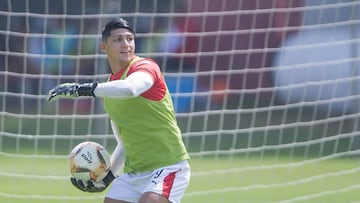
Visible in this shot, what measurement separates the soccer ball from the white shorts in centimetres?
12

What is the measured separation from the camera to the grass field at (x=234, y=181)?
8867 mm

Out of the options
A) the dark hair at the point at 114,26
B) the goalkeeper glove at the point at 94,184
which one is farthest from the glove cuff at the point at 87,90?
the goalkeeper glove at the point at 94,184

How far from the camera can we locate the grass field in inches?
349

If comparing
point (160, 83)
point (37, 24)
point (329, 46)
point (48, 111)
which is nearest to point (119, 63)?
point (160, 83)

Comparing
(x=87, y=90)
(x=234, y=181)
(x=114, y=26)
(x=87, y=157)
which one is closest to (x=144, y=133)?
(x=87, y=157)

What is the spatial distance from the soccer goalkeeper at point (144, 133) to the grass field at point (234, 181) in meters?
3.02

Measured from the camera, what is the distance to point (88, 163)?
5.82m

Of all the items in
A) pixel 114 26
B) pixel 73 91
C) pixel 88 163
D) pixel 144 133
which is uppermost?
pixel 114 26

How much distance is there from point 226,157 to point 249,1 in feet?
4.54

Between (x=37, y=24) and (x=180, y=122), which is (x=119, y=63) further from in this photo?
(x=37, y=24)

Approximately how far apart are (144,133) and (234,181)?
4.07m

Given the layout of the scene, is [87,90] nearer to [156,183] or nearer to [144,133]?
[144,133]

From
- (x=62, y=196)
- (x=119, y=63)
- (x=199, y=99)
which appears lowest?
(x=62, y=196)

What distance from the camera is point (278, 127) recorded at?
28.1 feet
